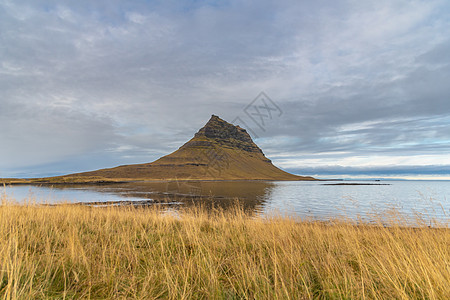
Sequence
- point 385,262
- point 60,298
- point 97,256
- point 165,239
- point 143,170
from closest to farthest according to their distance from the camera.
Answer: point 60,298, point 385,262, point 97,256, point 165,239, point 143,170

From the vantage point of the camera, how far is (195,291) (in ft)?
10.1

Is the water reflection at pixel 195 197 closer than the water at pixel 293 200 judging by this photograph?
No

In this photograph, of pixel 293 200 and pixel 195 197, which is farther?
pixel 195 197

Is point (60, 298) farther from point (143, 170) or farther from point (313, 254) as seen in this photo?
point (143, 170)

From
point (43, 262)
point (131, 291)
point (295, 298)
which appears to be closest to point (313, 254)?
point (295, 298)

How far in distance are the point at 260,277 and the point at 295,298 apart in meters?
0.65

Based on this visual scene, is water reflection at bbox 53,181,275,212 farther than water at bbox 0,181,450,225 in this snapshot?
Yes

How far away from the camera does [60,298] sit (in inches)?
110

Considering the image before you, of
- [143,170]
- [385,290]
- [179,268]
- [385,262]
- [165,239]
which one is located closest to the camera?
[385,290]

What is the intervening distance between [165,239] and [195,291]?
9.24 feet

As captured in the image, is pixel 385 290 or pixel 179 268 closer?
pixel 385 290

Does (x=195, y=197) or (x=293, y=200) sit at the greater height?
(x=195, y=197)

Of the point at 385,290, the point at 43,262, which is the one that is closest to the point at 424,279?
the point at 385,290

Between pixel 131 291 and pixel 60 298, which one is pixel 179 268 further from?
pixel 60 298
